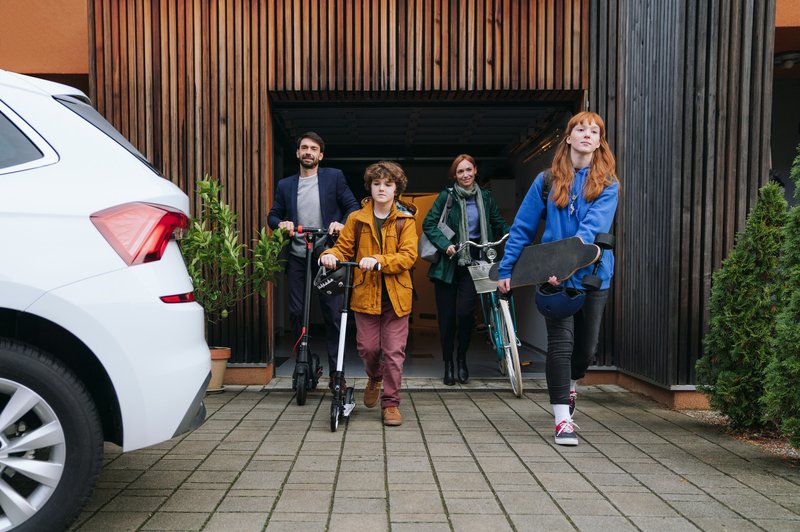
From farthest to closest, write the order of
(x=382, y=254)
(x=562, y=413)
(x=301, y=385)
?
(x=301, y=385)
(x=382, y=254)
(x=562, y=413)

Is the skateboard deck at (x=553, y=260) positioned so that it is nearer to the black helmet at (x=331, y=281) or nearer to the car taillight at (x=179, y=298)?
the black helmet at (x=331, y=281)

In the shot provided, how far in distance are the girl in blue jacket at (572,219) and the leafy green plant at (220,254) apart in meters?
2.10

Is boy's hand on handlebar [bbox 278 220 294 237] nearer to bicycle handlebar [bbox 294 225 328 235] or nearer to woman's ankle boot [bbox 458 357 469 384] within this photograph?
bicycle handlebar [bbox 294 225 328 235]

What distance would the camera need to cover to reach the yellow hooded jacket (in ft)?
15.0

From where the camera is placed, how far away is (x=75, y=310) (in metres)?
2.39

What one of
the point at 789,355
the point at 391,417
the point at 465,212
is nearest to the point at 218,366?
the point at 391,417

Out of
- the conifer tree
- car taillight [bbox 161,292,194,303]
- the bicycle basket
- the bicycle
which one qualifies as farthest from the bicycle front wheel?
car taillight [bbox 161,292,194,303]

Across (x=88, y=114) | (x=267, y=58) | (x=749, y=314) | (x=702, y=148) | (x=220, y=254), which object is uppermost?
(x=267, y=58)

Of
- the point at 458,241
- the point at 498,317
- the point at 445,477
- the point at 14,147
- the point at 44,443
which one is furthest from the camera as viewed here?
the point at 458,241

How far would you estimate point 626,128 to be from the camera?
19.9 ft

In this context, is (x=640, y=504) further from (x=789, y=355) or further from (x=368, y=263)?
(x=368, y=263)

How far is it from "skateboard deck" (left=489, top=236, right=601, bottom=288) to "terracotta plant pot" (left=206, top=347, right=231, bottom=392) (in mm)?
2757

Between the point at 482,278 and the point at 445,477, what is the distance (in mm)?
2600

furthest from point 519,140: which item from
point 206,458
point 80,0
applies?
point 206,458
